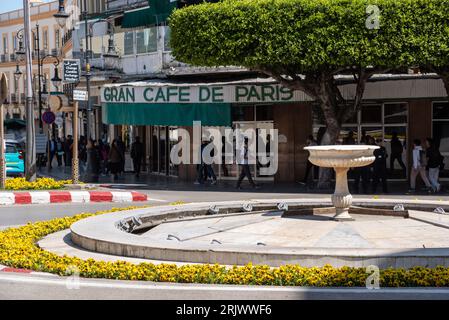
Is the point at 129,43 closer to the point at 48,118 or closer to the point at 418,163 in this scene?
the point at 48,118

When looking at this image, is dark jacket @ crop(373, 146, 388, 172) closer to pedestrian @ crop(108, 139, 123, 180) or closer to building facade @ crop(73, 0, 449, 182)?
building facade @ crop(73, 0, 449, 182)

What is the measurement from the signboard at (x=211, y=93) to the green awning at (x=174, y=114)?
0.28 m

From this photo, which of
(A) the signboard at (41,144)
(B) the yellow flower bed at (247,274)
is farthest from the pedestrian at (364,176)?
(A) the signboard at (41,144)

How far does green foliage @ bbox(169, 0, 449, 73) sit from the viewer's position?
23.4m

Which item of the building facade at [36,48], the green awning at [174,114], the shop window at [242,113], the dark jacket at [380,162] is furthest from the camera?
the building facade at [36,48]

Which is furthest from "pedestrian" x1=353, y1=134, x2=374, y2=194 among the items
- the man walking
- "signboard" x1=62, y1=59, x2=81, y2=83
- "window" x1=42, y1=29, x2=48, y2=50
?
"window" x1=42, y1=29, x2=48, y2=50

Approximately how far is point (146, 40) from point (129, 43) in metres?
1.71

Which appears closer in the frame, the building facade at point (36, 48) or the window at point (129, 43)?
the window at point (129, 43)

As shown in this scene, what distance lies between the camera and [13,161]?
3356cm

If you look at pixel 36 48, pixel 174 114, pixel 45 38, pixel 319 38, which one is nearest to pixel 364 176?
pixel 319 38

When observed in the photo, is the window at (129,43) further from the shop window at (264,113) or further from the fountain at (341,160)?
the fountain at (341,160)

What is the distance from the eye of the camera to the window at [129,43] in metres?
35.1

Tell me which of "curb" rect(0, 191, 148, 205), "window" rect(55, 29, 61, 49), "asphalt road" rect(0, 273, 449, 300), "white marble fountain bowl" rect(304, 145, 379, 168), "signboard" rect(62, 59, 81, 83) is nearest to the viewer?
"asphalt road" rect(0, 273, 449, 300)

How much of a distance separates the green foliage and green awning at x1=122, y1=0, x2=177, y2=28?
27.9ft
